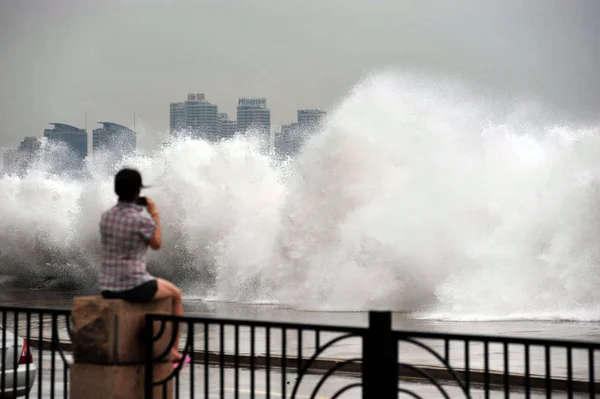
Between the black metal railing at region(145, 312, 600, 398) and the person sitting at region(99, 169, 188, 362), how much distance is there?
0.22m

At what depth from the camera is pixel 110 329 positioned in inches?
281

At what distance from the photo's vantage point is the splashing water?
77.6 ft

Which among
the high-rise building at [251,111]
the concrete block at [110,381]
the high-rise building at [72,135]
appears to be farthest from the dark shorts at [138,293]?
the high-rise building at [72,135]

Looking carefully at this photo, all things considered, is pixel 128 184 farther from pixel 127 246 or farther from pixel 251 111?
pixel 251 111

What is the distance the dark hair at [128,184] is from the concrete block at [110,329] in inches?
26.8

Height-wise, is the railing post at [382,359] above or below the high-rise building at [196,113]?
below

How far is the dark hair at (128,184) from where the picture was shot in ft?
24.0

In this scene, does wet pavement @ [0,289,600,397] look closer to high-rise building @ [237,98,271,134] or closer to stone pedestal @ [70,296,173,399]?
stone pedestal @ [70,296,173,399]

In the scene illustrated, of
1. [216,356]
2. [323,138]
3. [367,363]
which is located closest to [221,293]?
[323,138]

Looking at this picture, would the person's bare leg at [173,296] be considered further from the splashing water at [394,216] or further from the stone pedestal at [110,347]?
the splashing water at [394,216]

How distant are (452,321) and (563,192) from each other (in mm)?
5984

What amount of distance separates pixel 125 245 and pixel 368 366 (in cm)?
196

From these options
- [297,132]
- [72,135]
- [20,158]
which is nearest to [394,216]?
[297,132]

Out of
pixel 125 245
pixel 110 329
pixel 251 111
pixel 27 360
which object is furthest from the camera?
pixel 251 111
